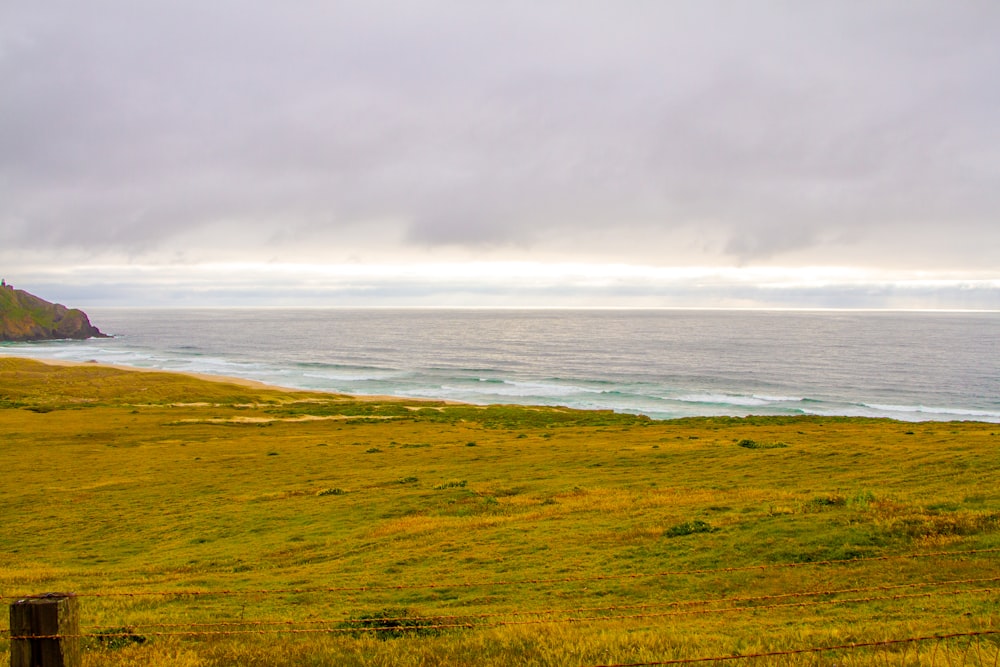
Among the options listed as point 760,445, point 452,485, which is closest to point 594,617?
point 452,485

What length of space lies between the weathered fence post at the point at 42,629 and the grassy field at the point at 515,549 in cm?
281

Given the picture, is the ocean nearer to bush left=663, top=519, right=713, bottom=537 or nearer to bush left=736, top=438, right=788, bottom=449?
bush left=736, top=438, right=788, bottom=449

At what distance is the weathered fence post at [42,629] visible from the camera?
585 cm

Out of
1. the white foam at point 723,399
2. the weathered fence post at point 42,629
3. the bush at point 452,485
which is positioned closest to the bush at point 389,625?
the weathered fence post at point 42,629

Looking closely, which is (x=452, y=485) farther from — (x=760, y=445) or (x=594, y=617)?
(x=760, y=445)

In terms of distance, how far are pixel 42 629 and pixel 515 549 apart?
11988 millimetres

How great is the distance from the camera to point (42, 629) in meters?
5.88

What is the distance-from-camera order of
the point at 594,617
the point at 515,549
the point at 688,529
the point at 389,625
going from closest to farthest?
the point at 389,625
the point at 594,617
the point at 515,549
the point at 688,529

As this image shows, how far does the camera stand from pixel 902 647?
319 inches

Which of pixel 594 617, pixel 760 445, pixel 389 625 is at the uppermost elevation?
pixel 594 617

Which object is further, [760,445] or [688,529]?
[760,445]

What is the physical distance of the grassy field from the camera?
9.08m

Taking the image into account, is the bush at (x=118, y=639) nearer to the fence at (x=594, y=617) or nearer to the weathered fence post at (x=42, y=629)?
the fence at (x=594, y=617)

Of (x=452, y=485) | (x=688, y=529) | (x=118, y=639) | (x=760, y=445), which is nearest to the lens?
(x=118, y=639)
